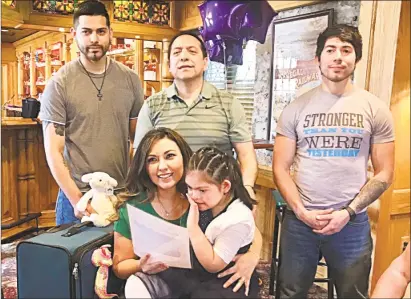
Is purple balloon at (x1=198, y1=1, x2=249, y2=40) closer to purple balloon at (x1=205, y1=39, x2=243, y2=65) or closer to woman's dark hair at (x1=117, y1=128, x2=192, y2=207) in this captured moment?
purple balloon at (x1=205, y1=39, x2=243, y2=65)

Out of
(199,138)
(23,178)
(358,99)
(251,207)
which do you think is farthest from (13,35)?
(358,99)

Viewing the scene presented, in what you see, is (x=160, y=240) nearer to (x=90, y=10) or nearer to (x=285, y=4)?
(x=90, y=10)

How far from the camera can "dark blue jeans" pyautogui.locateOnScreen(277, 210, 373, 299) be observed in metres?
1.03

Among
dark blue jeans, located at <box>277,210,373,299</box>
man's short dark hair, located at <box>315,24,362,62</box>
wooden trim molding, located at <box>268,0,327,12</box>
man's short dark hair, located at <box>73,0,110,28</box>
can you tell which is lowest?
dark blue jeans, located at <box>277,210,373,299</box>

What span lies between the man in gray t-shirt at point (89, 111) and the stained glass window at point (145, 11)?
2.4 inches

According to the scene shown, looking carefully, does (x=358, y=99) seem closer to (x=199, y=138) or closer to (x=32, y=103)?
(x=199, y=138)

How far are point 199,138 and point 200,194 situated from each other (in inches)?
4.3

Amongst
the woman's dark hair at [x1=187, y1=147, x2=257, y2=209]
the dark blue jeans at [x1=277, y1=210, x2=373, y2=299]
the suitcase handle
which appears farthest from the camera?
the dark blue jeans at [x1=277, y1=210, x2=373, y2=299]

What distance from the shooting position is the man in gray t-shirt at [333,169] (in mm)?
955

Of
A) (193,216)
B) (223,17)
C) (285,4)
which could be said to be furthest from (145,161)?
(285,4)

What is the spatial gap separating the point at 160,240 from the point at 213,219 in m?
0.11

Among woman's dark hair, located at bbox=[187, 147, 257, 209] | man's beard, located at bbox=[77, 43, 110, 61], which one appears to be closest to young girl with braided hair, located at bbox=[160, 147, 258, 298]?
woman's dark hair, located at bbox=[187, 147, 257, 209]

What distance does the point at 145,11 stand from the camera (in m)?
0.94

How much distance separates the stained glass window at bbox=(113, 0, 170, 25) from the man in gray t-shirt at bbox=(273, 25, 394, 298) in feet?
1.12
